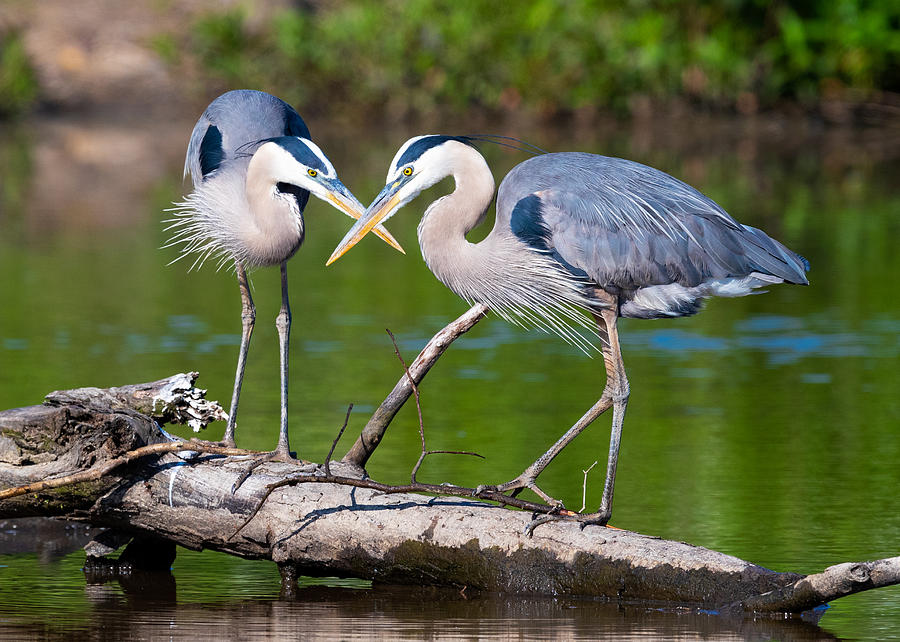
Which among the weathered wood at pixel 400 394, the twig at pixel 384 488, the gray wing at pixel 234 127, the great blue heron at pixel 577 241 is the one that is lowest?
the twig at pixel 384 488

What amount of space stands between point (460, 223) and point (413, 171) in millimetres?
256

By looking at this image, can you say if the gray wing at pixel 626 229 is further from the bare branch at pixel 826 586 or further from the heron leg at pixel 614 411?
the bare branch at pixel 826 586

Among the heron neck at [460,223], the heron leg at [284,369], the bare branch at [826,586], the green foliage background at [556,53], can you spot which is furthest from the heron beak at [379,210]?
the green foliage background at [556,53]

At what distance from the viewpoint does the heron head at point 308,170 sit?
5949 mm

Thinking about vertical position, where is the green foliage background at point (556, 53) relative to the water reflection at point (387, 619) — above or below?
above

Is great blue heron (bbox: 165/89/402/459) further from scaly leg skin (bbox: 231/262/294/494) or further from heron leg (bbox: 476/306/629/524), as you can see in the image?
heron leg (bbox: 476/306/629/524)

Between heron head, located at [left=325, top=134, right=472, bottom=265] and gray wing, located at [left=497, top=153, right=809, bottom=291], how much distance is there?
0.35m

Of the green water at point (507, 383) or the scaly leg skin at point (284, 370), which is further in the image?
the scaly leg skin at point (284, 370)

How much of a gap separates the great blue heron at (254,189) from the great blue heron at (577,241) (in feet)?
1.06

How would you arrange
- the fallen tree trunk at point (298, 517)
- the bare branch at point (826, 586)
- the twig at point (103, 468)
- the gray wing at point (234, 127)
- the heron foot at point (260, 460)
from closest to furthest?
the bare branch at point (826, 586) < the fallen tree trunk at point (298, 517) < the twig at point (103, 468) < the heron foot at point (260, 460) < the gray wing at point (234, 127)

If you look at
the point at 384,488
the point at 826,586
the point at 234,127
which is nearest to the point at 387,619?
the point at 384,488

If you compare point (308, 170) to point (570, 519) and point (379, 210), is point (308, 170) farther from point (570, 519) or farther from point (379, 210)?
point (570, 519)

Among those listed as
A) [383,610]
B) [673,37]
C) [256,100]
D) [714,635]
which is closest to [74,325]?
[256,100]

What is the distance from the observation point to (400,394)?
637 cm
